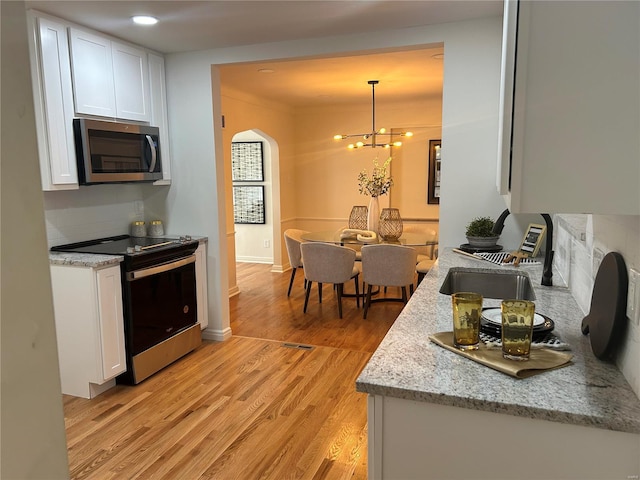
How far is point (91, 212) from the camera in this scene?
11.9 ft

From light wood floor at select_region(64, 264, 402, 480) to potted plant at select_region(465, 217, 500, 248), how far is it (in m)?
1.26

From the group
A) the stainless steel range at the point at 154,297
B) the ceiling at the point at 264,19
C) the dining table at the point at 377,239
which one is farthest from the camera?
the dining table at the point at 377,239

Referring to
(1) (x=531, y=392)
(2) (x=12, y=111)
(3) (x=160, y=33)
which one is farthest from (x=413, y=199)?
(2) (x=12, y=111)

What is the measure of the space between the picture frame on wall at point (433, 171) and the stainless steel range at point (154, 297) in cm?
417

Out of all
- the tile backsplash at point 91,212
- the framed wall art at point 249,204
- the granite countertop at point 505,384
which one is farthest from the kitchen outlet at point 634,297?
the framed wall art at point 249,204

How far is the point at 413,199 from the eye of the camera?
7059mm

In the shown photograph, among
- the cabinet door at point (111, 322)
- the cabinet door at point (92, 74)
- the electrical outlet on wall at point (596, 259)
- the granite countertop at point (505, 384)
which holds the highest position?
the cabinet door at point (92, 74)

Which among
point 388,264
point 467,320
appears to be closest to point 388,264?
point 388,264

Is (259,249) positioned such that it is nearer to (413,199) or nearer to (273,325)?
(413,199)

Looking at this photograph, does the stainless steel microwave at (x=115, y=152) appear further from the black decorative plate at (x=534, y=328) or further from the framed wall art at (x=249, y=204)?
the framed wall art at (x=249, y=204)

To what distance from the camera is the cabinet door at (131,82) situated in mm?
3410

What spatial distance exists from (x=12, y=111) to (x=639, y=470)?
132 centimetres

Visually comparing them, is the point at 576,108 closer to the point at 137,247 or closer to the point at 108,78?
the point at 137,247

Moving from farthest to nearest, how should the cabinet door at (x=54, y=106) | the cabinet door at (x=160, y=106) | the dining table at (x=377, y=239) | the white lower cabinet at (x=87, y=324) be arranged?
1. the dining table at (x=377, y=239)
2. the cabinet door at (x=160, y=106)
3. the white lower cabinet at (x=87, y=324)
4. the cabinet door at (x=54, y=106)
